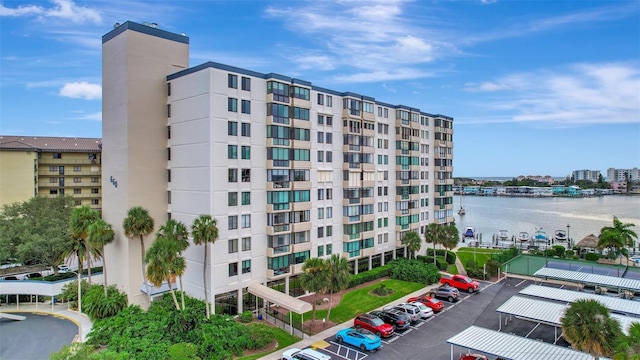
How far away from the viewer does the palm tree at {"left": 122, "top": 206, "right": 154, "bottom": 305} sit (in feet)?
117

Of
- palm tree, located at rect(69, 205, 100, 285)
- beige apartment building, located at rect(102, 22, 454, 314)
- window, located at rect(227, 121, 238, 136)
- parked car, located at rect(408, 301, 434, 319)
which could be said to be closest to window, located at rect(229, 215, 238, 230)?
beige apartment building, located at rect(102, 22, 454, 314)

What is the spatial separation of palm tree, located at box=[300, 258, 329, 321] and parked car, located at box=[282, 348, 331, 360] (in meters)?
6.22

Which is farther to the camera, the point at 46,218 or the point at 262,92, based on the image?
the point at 46,218

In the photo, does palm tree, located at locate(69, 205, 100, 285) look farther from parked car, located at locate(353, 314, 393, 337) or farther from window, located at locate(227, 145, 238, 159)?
parked car, located at locate(353, 314, 393, 337)

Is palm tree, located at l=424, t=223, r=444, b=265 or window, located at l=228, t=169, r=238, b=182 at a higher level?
window, located at l=228, t=169, r=238, b=182

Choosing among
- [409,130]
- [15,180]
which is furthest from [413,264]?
[15,180]

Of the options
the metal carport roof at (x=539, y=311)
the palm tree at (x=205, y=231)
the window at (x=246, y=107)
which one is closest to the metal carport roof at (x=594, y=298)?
the metal carport roof at (x=539, y=311)

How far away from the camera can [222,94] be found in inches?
1375

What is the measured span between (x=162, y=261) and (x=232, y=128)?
43.1ft

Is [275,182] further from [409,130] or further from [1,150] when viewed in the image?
[1,150]

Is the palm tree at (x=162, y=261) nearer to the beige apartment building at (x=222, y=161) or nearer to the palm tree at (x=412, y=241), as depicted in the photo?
the beige apartment building at (x=222, y=161)

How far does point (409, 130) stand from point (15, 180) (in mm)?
64475

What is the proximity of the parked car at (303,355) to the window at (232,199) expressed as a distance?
1425 centimetres

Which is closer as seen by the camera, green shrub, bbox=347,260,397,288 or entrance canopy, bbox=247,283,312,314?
entrance canopy, bbox=247,283,312,314
